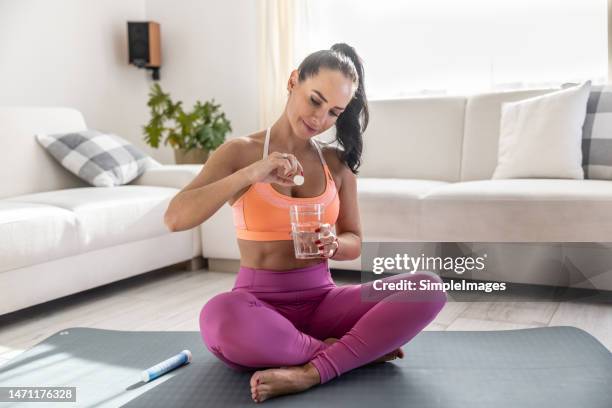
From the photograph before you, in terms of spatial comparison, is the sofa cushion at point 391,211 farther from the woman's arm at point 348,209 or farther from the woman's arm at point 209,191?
the woman's arm at point 209,191

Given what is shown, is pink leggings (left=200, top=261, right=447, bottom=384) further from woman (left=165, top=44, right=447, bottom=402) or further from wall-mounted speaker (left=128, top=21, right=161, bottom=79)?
wall-mounted speaker (left=128, top=21, right=161, bottom=79)

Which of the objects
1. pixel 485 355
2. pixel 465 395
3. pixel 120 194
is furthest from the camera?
pixel 120 194

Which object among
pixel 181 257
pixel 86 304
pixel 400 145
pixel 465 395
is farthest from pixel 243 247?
pixel 400 145

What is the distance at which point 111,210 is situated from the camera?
276 centimetres

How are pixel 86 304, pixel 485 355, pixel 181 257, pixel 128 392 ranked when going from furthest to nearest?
pixel 181 257, pixel 86 304, pixel 485 355, pixel 128 392

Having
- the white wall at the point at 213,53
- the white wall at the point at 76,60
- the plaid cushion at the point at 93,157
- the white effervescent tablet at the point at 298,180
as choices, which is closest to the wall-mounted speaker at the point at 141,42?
the white wall at the point at 76,60

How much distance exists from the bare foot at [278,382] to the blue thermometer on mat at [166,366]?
0.33 metres

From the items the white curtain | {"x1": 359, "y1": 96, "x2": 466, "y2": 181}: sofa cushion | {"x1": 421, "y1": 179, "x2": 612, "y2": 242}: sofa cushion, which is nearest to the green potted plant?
the white curtain

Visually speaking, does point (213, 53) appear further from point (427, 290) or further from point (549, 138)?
point (427, 290)

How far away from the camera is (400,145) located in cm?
346

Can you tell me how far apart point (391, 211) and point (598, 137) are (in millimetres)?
962

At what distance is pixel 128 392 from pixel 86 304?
120 cm

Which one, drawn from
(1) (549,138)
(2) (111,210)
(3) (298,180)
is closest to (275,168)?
(3) (298,180)

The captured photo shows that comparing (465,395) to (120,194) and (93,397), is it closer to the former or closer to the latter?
→ (93,397)
